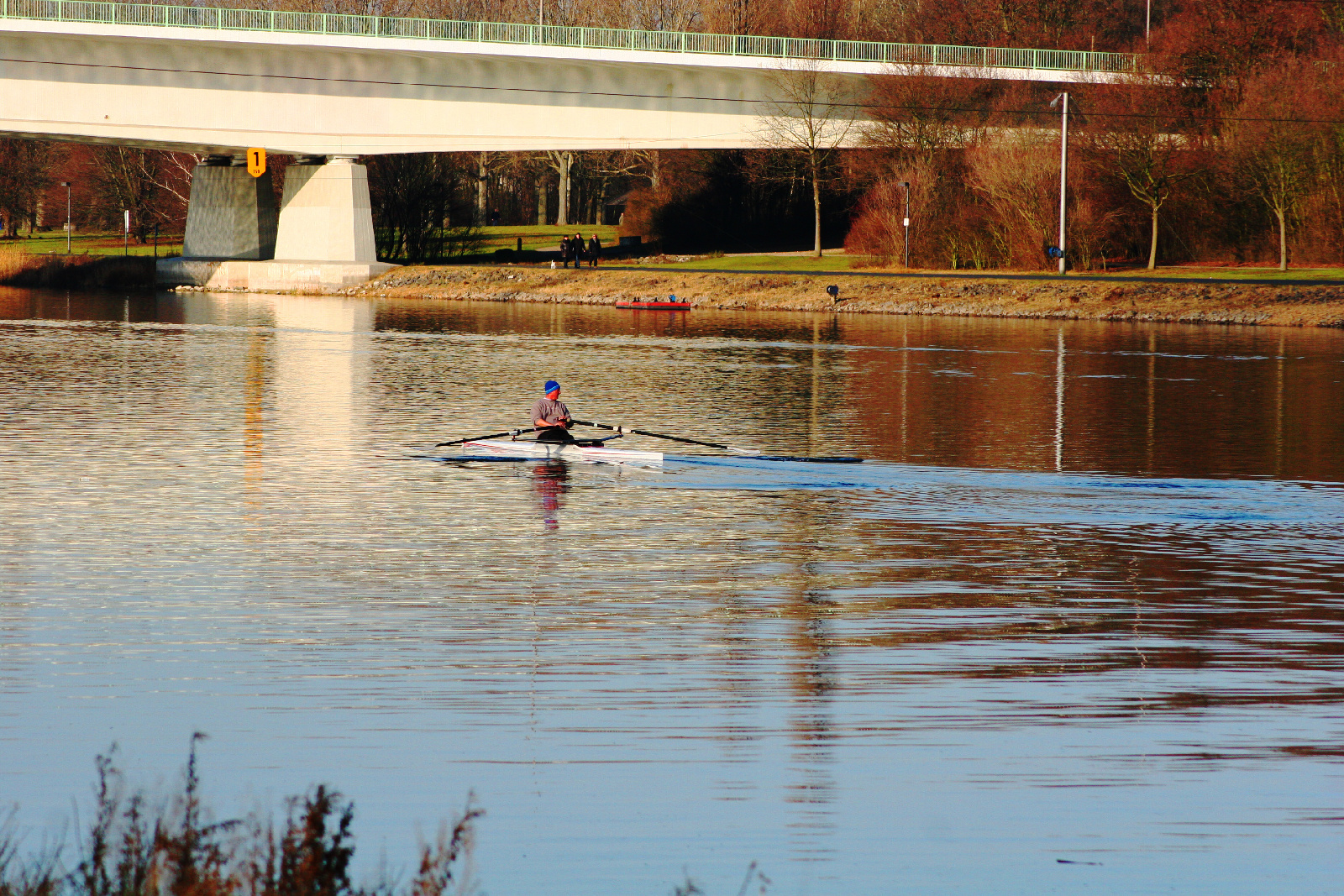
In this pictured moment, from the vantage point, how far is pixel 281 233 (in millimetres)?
72438

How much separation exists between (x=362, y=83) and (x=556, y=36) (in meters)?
8.47

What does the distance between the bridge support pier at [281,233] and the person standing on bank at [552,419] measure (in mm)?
48812

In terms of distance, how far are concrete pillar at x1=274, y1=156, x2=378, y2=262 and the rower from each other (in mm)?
48804

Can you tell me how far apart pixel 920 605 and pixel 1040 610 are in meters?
1.03

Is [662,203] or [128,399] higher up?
[662,203]

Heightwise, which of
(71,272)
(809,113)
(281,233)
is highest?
(809,113)

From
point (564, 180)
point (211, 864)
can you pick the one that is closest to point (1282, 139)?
point (564, 180)

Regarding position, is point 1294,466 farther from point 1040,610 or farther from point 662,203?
point 662,203

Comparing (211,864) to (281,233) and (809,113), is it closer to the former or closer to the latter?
(809,113)

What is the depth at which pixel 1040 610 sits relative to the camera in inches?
530

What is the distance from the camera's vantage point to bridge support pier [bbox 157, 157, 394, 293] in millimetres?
69812

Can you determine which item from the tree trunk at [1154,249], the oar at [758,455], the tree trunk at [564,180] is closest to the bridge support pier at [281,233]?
the tree trunk at [564,180]

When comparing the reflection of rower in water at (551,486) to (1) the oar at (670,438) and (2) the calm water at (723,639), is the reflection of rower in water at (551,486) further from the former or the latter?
(1) the oar at (670,438)

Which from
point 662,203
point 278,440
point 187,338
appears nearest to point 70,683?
point 278,440
